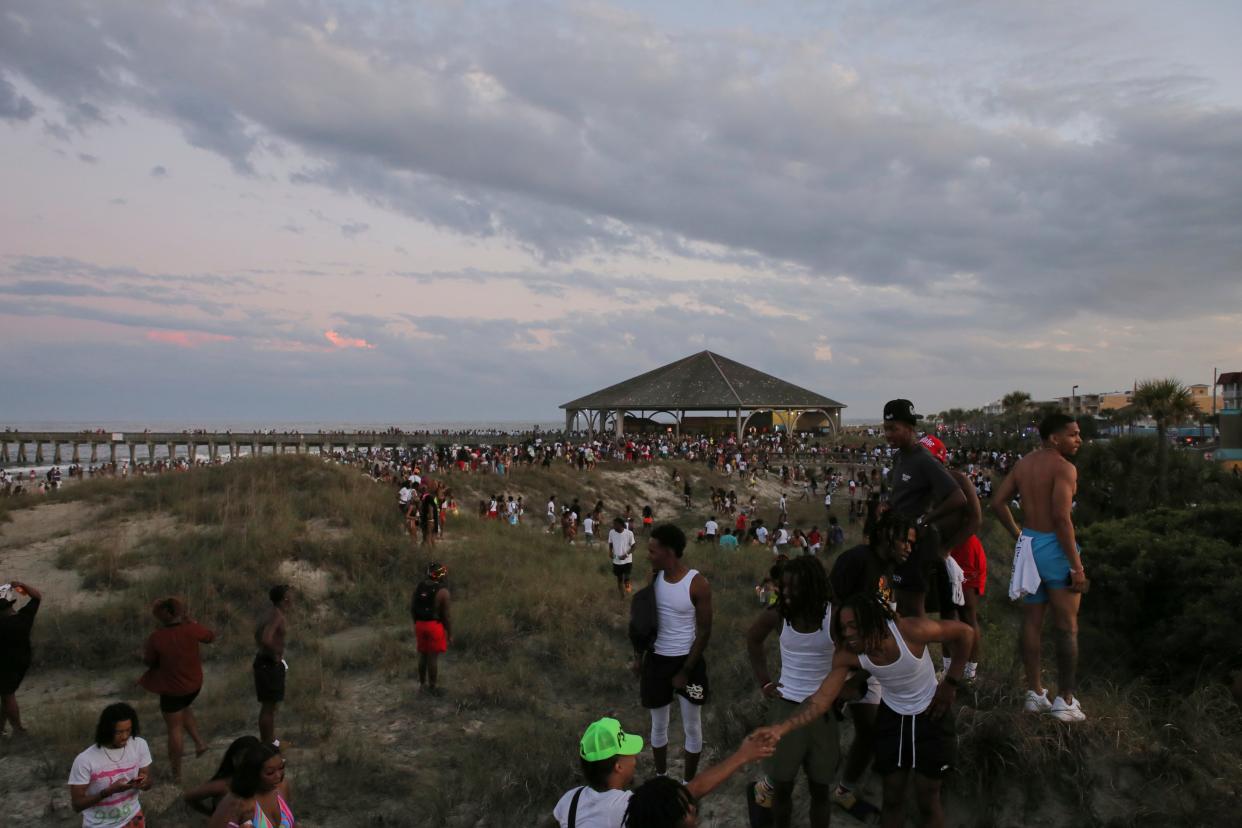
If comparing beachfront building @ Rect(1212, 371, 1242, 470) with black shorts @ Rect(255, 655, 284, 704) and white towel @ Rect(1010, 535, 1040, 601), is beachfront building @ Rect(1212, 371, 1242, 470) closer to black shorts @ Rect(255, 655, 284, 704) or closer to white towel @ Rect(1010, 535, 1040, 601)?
white towel @ Rect(1010, 535, 1040, 601)

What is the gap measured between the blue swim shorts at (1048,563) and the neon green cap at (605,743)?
9.27 ft

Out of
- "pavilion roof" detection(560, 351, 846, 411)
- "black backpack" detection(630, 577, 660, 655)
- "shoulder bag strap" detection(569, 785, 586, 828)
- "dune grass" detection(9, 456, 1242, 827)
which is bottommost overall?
"dune grass" detection(9, 456, 1242, 827)

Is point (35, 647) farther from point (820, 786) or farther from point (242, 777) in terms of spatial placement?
point (820, 786)

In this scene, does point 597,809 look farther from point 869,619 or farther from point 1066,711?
point 1066,711

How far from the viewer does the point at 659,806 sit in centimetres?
213

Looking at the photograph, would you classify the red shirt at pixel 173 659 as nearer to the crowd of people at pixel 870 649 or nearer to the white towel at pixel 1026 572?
the crowd of people at pixel 870 649

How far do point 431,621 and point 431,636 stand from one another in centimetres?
17

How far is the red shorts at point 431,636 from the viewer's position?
23.2 ft

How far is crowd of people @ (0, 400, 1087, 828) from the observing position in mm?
2916

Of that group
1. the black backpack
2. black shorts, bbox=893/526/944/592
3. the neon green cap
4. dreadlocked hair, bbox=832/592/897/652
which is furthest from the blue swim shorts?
the neon green cap

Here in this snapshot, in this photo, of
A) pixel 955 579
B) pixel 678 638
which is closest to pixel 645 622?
pixel 678 638

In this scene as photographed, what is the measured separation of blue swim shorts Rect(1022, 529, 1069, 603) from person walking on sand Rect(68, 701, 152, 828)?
4.96 meters

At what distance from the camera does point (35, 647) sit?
823cm

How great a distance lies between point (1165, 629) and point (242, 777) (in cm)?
1020
